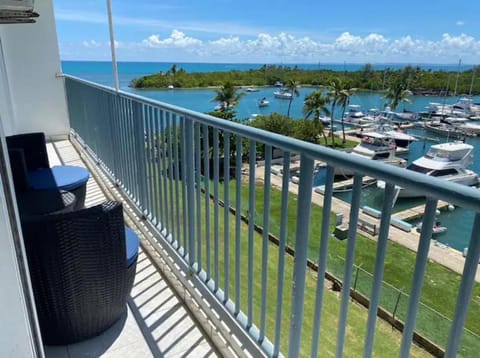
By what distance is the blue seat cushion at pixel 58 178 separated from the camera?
2781 mm

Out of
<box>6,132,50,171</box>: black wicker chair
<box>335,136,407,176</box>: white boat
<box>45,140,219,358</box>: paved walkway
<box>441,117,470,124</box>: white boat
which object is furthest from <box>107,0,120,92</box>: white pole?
<box>441,117,470,124</box>: white boat

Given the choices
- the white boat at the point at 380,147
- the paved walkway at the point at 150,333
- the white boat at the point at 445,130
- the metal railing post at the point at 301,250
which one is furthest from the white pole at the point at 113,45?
the white boat at the point at 445,130

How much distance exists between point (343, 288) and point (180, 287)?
145cm

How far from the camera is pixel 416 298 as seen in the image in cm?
85

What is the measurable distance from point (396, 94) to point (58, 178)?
→ 47.5 metres

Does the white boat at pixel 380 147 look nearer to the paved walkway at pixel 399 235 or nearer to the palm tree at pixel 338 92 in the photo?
the palm tree at pixel 338 92

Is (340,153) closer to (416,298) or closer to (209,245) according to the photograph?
(416,298)

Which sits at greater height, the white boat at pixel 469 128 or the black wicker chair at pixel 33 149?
the black wicker chair at pixel 33 149

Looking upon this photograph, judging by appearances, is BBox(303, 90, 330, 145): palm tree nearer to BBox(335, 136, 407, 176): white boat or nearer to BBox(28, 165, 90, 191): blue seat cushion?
BBox(335, 136, 407, 176): white boat

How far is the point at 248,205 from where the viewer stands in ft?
5.17

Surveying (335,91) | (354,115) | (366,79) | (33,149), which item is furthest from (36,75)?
A: (366,79)

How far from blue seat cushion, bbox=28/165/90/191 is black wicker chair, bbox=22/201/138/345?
1.32m

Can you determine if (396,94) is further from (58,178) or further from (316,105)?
(58,178)

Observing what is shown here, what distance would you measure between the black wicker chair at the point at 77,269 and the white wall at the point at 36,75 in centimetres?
518
